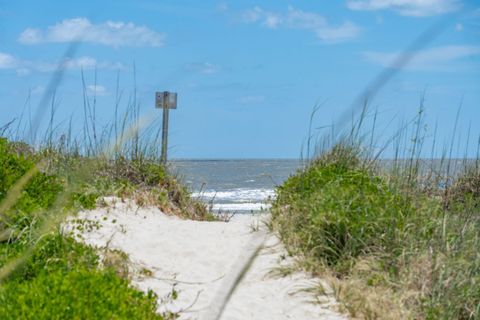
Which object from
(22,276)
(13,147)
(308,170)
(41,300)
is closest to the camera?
(41,300)

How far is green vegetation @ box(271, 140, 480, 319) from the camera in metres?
4.80

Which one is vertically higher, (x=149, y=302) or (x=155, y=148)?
(x=155, y=148)

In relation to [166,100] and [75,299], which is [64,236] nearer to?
[75,299]

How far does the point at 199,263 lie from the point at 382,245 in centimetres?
171

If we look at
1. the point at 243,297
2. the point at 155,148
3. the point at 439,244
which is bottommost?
the point at 243,297

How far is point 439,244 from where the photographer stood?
5.46 m

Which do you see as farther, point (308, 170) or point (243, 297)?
point (308, 170)

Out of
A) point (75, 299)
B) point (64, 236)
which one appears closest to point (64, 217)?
point (64, 236)

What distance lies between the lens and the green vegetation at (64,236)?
141 inches

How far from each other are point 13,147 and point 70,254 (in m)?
4.84

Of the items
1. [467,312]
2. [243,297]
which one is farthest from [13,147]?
[467,312]

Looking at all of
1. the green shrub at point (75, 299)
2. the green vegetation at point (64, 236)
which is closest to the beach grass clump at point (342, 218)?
the green vegetation at point (64, 236)

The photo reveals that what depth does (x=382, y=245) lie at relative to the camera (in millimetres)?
5562

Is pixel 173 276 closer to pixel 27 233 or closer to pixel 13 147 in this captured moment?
pixel 27 233
